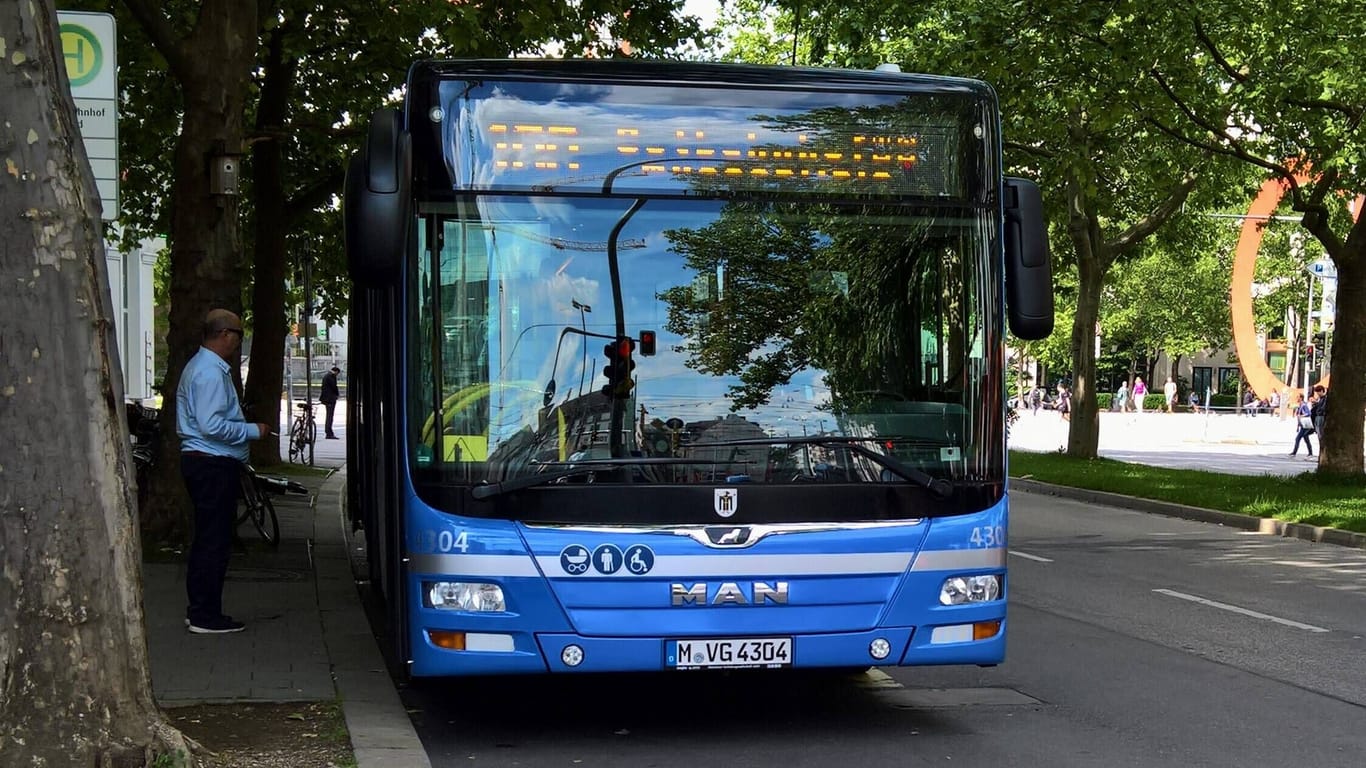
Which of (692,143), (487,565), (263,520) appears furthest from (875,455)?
(263,520)

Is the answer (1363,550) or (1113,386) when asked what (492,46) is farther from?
(1113,386)

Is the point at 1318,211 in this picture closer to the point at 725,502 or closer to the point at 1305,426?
the point at 1305,426

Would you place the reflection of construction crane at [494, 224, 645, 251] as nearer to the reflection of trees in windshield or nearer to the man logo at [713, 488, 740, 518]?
the reflection of trees in windshield

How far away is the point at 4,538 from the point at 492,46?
11789mm

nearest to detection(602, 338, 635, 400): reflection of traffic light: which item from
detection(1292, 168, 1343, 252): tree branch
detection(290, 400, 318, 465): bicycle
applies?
detection(1292, 168, 1343, 252): tree branch

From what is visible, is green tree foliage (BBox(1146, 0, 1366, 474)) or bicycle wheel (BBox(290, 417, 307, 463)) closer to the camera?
green tree foliage (BBox(1146, 0, 1366, 474))

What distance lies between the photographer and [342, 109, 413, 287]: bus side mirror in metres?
6.37

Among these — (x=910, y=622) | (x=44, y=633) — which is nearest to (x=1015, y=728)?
(x=910, y=622)

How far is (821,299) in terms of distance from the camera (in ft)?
22.5

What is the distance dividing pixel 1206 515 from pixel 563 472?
15540mm

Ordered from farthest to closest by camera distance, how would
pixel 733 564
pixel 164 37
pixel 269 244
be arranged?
pixel 269 244, pixel 164 37, pixel 733 564

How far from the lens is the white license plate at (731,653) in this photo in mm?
6625

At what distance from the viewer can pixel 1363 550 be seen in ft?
55.3

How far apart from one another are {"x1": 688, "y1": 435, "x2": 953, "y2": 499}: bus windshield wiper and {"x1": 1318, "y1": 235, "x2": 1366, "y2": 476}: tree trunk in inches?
694
